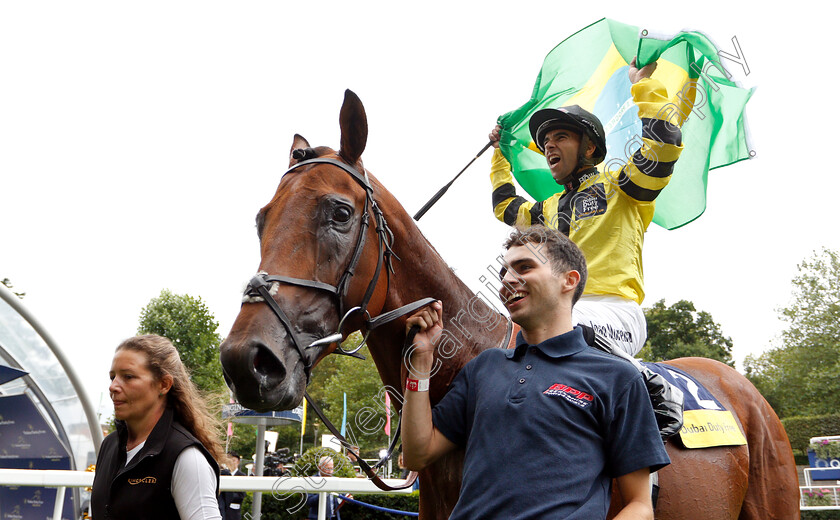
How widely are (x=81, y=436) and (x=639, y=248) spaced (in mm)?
8236

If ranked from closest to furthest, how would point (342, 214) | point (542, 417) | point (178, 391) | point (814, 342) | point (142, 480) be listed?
point (542, 417)
point (342, 214)
point (142, 480)
point (178, 391)
point (814, 342)

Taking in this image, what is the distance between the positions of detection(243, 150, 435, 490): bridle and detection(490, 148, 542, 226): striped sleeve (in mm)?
1790

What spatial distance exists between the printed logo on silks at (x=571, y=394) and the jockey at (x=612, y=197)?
1097mm

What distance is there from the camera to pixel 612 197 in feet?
10.7

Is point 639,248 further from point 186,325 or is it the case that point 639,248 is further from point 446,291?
point 186,325

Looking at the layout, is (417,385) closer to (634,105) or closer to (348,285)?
(348,285)

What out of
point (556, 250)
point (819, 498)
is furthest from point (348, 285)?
point (819, 498)

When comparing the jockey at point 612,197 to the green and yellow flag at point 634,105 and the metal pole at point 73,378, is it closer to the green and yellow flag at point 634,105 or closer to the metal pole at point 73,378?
the green and yellow flag at point 634,105

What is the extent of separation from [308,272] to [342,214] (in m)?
0.27

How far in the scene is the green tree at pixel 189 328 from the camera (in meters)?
33.9

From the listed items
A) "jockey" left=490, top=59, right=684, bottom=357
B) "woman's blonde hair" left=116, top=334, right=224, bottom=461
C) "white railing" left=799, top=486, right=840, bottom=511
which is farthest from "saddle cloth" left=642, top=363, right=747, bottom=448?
"white railing" left=799, top=486, right=840, bottom=511

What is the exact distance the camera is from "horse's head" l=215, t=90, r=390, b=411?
6.22 ft

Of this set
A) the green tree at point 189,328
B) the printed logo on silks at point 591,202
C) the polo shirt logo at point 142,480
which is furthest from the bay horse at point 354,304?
the green tree at point 189,328

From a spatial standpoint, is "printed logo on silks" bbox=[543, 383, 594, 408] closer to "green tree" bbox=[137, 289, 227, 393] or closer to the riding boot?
the riding boot
